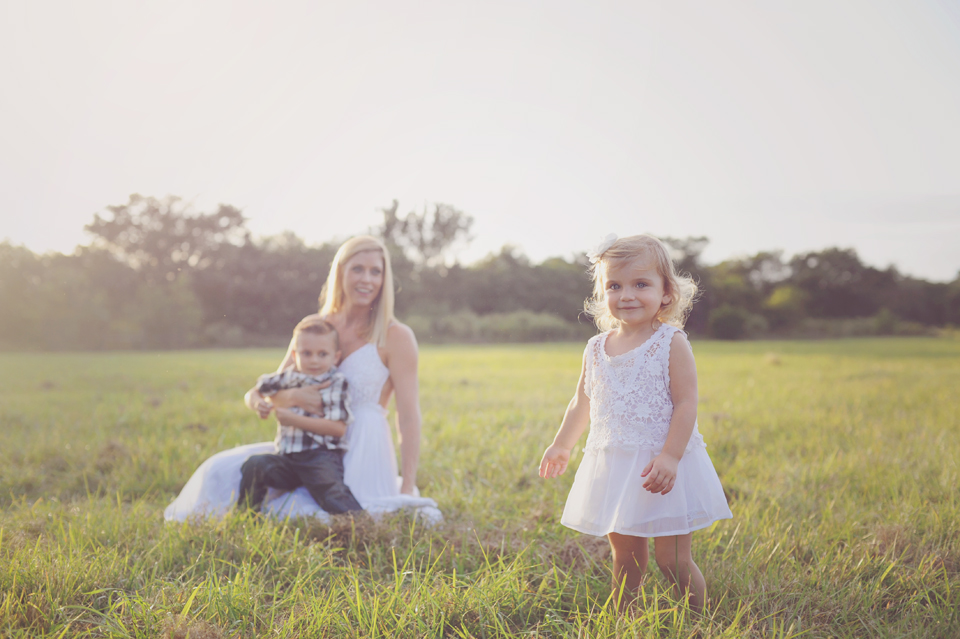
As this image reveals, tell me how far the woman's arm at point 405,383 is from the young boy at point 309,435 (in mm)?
357

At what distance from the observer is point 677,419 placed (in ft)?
6.35

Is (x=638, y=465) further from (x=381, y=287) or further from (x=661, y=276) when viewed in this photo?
(x=381, y=287)

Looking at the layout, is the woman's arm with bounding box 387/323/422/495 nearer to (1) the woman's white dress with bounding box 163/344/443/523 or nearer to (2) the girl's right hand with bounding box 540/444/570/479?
(1) the woman's white dress with bounding box 163/344/443/523

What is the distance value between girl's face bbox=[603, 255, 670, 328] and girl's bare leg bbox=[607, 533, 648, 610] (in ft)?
2.75

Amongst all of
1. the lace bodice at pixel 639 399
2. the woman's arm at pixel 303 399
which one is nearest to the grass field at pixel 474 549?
the lace bodice at pixel 639 399

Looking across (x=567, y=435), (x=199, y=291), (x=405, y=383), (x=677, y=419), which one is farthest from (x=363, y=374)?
(x=199, y=291)

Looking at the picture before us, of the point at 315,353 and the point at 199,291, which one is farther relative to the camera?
the point at 199,291

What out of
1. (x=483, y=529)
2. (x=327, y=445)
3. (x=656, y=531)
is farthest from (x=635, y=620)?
(x=327, y=445)

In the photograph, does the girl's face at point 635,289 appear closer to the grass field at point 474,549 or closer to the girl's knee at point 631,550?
the girl's knee at point 631,550

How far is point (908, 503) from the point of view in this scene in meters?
3.16

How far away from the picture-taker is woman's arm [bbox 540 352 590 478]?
2.20 meters

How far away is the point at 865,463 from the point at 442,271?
39.2ft

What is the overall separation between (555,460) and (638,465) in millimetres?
328

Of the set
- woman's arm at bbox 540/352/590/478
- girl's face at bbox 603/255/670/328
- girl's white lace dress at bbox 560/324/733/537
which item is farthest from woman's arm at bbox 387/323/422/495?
girl's face at bbox 603/255/670/328
